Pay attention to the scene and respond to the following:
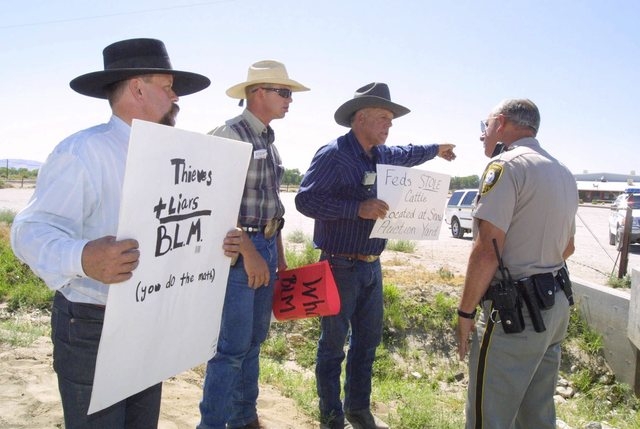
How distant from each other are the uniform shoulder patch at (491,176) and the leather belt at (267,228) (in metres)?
1.30

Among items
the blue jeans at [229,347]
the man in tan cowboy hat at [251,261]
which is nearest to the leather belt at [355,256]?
the man in tan cowboy hat at [251,261]

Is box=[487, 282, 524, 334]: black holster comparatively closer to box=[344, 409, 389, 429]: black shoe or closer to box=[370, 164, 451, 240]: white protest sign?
box=[370, 164, 451, 240]: white protest sign

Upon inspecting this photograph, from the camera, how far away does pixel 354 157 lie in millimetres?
3867

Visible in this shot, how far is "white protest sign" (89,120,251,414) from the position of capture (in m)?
1.86

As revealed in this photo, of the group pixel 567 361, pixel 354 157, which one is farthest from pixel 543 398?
pixel 567 361

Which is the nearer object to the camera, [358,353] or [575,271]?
[358,353]

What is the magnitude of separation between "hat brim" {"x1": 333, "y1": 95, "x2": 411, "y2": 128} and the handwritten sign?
50.0 inches

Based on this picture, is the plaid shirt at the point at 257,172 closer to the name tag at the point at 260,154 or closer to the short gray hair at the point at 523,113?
the name tag at the point at 260,154

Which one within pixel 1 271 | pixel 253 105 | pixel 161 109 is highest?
pixel 253 105

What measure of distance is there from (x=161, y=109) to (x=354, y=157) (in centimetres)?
186

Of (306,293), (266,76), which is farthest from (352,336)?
(266,76)

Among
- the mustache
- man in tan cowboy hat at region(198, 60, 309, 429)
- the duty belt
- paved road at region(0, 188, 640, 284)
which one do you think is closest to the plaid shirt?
man in tan cowboy hat at region(198, 60, 309, 429)

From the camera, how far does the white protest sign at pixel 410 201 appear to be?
3.82m

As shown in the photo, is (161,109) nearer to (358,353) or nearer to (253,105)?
(253,105)
